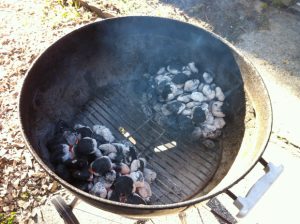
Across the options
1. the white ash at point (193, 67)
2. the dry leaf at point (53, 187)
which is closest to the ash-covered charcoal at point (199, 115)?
the white ash at point (193, 67)

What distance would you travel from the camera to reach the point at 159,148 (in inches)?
110

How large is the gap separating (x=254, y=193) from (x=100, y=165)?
118 centimetres

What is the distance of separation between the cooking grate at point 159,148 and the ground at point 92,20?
991mm

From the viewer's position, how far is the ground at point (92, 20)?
3227 millimetres

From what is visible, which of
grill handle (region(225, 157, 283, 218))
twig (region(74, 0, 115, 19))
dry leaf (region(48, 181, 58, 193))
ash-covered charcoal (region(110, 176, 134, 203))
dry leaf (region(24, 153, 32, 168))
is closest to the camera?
grill handle (region(225, 157, 283, 218))

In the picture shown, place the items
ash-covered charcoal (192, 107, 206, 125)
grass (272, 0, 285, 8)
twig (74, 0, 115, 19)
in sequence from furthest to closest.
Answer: grass (272, 0, 285, 8), twig (74, 0, 115, 19), ash-covered charcoal (192, 107, 206, 125)

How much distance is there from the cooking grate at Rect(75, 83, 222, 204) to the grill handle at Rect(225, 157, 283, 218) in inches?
22.8

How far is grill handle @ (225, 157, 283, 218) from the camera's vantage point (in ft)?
6.30

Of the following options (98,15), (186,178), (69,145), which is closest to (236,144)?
(186,178)

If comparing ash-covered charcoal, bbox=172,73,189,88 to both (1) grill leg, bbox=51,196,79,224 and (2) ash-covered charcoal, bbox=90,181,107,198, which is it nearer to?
(2) ash-covered charcoal, bbox=90,181,107,198

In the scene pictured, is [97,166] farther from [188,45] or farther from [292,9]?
[292,9]

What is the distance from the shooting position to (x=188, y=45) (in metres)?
2.99

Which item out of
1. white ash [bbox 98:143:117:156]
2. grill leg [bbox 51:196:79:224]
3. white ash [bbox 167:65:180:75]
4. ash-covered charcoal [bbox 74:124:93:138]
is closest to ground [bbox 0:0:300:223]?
grill leg [bbox 51:196:79:224]

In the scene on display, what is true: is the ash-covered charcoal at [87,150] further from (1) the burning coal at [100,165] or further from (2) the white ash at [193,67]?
(2) the white ash at [193,67]
